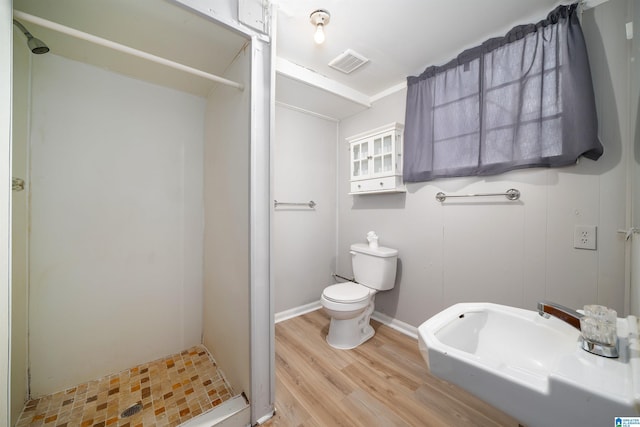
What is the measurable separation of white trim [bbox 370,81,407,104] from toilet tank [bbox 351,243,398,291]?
1.41 m

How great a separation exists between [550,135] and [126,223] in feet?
8.69

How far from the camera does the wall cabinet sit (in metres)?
1.99

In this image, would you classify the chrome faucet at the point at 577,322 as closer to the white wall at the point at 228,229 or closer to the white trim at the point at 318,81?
the white wall at the point at 228,229

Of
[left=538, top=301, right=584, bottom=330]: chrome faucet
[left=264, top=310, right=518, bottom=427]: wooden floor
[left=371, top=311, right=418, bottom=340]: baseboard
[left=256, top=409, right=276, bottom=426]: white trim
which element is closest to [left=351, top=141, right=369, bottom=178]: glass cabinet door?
[left=371, top=311, right=418, bottom=340]: baseboard

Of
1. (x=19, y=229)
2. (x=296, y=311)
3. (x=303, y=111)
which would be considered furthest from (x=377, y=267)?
(x=19, y=229)

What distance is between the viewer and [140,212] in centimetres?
164

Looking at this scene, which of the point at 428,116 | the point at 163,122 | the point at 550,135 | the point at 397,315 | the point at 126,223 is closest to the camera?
the point at 550,135

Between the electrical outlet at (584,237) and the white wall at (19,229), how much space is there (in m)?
2.86

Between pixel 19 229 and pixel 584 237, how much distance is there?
9.65ft

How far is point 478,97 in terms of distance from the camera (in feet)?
5.13

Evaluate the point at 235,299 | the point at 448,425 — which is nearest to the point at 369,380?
the point at 448,425

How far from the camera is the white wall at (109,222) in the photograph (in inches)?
53.3

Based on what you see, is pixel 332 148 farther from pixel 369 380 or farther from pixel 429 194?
pixel 369 380

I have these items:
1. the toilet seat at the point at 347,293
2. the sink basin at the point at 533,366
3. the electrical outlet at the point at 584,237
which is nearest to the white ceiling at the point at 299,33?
the electrical outlet at the point at 584,237
